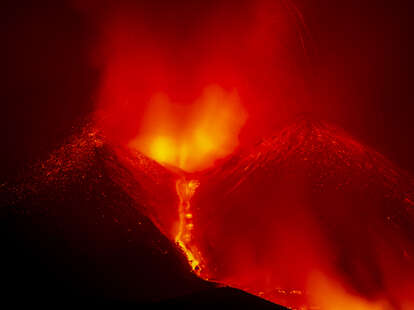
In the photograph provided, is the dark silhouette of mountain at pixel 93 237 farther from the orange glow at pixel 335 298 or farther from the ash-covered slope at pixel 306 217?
the orange glow at pixel 335 298

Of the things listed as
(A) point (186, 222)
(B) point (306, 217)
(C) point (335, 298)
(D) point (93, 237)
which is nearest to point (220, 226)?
(A) point (186, 222)

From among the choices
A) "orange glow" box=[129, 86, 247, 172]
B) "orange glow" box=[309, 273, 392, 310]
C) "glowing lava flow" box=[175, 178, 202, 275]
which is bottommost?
"orange glow" box=[309, 273, 392, 310]

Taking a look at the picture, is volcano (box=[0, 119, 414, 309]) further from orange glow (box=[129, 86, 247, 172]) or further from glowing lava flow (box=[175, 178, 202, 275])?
orange glow (box=[129, 86, 247, 172])

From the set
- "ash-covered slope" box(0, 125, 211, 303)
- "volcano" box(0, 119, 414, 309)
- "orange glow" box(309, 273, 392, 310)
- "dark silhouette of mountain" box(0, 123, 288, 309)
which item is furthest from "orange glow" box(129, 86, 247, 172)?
"orange glow" box(309, 273, 392, 310)

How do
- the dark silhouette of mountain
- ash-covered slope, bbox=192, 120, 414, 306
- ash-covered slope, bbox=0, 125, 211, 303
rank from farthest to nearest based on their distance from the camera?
ash-covered slope, bbox=192, 120, 414, 306 → ash-covered slope, bbox=0, 125, 211, 303 → the dark silhouette of mountain

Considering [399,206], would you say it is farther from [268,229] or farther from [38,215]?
[38,215]

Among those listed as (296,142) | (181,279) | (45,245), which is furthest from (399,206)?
(45,245)

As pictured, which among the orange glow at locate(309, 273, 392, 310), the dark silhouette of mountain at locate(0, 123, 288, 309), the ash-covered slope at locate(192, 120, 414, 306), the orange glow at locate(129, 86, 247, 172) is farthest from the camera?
the orange glow at locate(129, 86, 247, 172)
